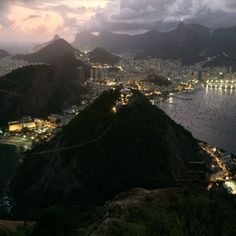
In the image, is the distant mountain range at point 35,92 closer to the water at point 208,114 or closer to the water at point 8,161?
the water at point 8,161

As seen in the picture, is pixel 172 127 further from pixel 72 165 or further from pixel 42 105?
pixel 42 105

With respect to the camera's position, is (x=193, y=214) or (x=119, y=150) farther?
(x=119, y=150)

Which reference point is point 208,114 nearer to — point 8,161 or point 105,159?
point 8,161

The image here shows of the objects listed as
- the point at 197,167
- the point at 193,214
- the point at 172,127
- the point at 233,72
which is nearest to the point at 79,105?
the point at 172,127

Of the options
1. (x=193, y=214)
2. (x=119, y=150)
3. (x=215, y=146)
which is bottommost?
(x=215, y=146)

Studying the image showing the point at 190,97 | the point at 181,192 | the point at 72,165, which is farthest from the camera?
the point at 190,97

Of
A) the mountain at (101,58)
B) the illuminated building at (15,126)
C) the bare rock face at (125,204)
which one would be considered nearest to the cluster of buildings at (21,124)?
the illuminated building at (15,126)

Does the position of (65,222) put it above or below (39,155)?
above

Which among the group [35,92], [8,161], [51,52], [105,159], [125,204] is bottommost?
[8,161]

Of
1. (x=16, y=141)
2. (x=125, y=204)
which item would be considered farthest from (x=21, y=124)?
(x=125, y=204)
